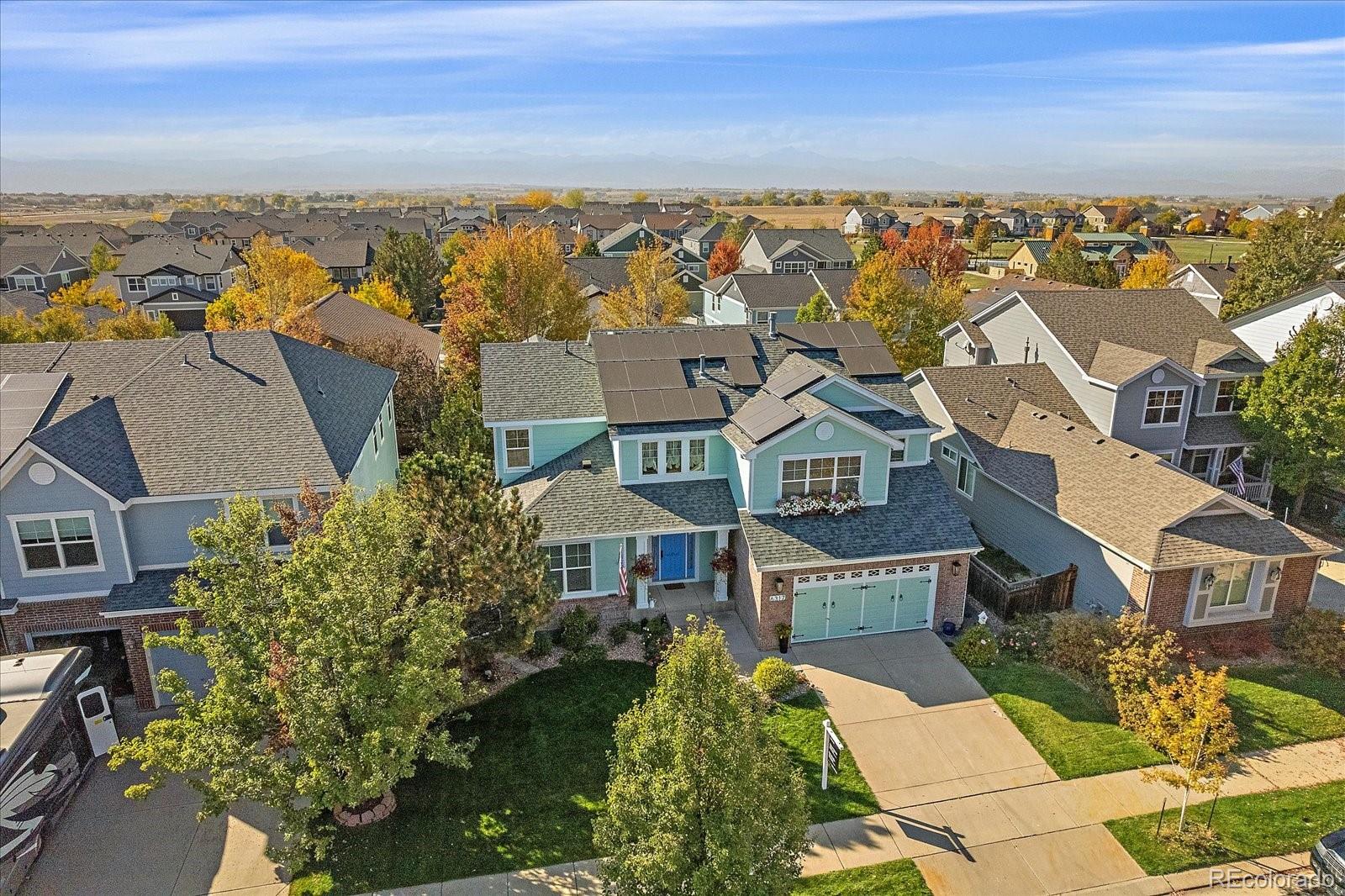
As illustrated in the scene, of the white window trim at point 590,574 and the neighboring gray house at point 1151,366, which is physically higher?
the neighboring gray house at point 1151,366

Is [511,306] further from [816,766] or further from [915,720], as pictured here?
[816,766]

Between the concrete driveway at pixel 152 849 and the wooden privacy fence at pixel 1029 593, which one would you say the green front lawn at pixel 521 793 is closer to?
the concrete driveway at pixel 152 849

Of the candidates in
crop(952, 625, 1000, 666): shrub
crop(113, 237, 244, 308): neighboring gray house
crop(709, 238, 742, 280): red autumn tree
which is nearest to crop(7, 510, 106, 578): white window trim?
crop(952, 625, 1000, 666): shrub

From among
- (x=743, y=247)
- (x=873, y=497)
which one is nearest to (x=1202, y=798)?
(x=873, y=497)

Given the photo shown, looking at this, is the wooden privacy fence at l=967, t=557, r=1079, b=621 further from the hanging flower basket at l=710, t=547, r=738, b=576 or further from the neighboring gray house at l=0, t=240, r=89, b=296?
the neighboring gray house at l=0, t=240, r=89, b=296

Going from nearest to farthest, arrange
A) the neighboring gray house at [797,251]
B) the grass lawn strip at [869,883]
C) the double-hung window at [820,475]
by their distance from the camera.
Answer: the grass lawn strip at [869,883], the double-hung window at [820,475], the neighboring gray house at [797,251]

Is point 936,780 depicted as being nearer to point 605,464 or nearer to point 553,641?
point 553,641

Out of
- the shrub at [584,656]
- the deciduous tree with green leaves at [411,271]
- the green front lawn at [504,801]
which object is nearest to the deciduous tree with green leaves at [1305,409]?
the green front lawn at [504,801]
